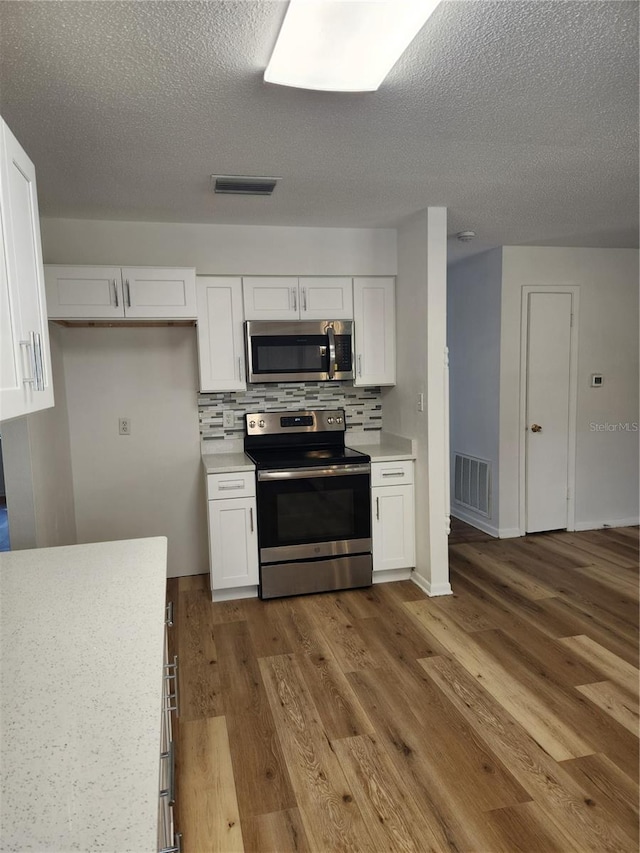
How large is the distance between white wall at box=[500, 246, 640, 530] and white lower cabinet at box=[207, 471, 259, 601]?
2.22m

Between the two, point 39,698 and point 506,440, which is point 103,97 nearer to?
Answer: point 39,698

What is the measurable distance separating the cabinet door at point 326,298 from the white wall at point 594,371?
57.4 inches

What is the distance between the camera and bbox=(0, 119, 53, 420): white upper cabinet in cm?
121

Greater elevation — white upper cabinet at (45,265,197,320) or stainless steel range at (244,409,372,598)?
white upper cabinet at (45,265,197,320)

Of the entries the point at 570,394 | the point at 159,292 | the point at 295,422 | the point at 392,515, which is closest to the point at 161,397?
the point at 159,292

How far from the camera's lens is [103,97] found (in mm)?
1878

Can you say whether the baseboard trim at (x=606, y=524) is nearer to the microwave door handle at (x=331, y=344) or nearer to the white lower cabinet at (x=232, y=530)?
the microwave door handle at (x=331, y=344)

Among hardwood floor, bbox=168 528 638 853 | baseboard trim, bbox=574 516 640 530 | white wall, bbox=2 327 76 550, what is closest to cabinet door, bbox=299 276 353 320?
white wall, bbox=2 327 76 550

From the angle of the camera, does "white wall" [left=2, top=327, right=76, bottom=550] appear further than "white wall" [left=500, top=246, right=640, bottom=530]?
No

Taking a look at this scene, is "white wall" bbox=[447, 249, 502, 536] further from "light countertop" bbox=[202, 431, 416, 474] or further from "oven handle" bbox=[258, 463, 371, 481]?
"oven handle" bbox=[258, 463, 371, 481]

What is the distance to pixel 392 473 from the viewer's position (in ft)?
11.9

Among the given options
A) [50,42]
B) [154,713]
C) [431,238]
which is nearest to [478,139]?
[431,238]

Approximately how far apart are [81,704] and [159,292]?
2.61m

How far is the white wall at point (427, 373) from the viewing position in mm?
3357
